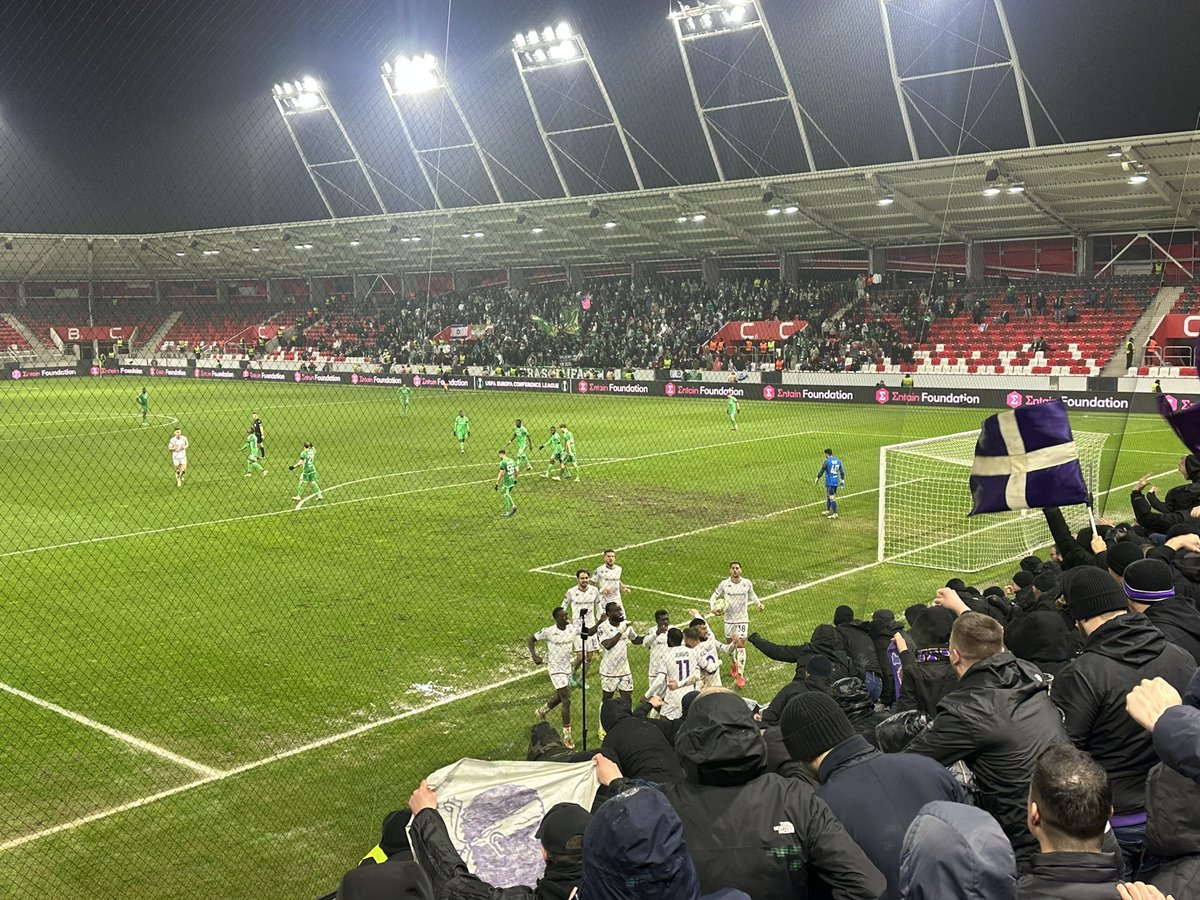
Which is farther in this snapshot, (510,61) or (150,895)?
(510,61)

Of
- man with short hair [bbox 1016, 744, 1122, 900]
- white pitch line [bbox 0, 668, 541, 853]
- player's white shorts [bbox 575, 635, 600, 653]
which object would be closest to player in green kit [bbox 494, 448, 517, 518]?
white pitch line [bbox 0, 668, 541, 853]

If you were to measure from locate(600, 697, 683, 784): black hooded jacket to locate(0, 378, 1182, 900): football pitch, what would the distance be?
5.04m

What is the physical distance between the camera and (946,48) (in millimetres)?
39219

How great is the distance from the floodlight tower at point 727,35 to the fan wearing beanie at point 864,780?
39.1 m

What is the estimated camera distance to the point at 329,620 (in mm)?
16906

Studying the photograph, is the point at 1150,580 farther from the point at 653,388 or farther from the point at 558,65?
the point at 653,388

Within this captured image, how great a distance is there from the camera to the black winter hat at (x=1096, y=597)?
5.23 m

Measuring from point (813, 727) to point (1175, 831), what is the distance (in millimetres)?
1274

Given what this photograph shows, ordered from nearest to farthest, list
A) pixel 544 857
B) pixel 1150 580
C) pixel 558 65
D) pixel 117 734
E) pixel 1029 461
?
pixel 544 857
pixel 1150 580
pixel 1029 461
pixel 117 734
pixel 558 65

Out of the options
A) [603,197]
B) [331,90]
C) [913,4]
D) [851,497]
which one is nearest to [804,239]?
[603,197]

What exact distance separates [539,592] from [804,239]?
39.2m

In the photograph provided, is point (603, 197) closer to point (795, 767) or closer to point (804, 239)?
point (804, 239)

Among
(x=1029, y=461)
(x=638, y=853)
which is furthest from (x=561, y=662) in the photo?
(x=638, y=853)

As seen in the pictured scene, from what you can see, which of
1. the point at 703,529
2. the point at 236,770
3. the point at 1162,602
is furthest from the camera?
the point at 703,529
